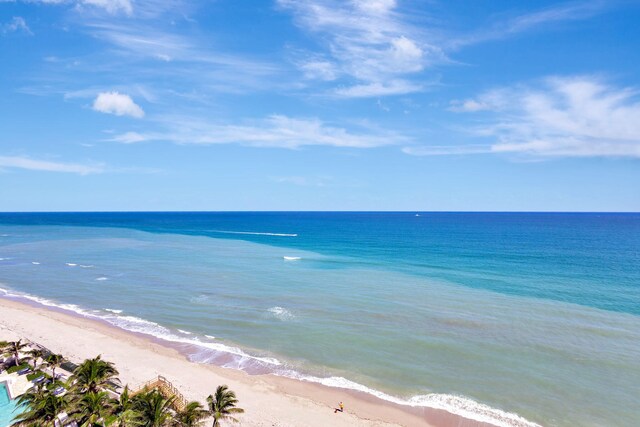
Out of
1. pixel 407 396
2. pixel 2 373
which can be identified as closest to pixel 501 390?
pixel 407 396

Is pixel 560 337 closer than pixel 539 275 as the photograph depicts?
Yes

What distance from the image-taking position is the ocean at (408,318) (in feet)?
105

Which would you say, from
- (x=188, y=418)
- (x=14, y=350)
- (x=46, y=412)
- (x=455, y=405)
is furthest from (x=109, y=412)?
(x=455, y=405)

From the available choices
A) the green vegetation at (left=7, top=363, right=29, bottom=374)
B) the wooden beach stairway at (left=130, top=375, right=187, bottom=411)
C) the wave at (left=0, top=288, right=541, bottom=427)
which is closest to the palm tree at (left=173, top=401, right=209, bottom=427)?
the wooden beach stairway at (left=130, top=375, right=187, bottom=411)

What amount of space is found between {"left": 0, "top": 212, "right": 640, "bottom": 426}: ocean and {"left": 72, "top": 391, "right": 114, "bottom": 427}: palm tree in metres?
16.9

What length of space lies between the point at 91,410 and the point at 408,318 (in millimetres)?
36171

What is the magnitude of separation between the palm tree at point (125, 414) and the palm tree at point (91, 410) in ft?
1.33

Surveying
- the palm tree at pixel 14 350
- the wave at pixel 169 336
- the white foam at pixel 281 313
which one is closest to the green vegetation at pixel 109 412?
the palm tree at pixel 14 350

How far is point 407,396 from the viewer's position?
31.2m

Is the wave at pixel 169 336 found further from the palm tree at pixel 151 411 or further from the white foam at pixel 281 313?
the palm tree at pixel 151 411

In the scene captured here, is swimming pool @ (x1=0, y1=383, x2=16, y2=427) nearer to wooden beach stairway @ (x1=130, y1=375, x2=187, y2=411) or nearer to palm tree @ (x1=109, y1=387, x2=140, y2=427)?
wooden beach stairway @ (x1=130, y1=375, x2=187, y2=411)

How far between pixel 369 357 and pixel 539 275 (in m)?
48.2

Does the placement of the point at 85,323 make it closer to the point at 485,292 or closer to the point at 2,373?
the point at 2,373

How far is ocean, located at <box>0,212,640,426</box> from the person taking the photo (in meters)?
32.2
